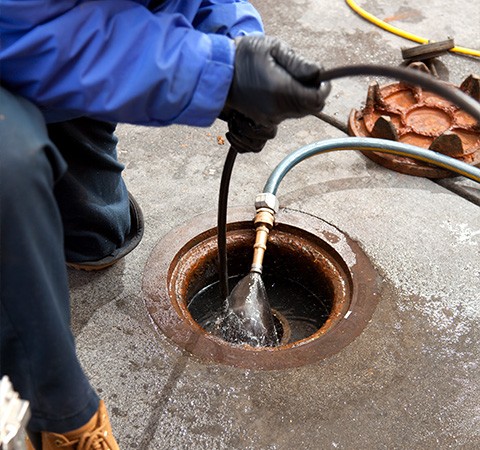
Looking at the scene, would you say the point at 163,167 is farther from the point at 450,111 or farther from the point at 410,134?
the point at 450,111

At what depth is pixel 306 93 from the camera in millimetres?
1171

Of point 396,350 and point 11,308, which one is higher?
point 11,308

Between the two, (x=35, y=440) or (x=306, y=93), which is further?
(x=35, y=440)

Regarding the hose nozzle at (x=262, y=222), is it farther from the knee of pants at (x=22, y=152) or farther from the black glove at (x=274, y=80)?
the knee of pants at (x=22, y=152)

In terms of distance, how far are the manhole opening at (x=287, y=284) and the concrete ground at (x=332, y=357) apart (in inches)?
5.4

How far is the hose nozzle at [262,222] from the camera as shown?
1985 millimetres

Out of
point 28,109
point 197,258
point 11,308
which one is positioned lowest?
point 197,258

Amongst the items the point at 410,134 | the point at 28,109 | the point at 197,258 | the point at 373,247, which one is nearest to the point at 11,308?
the point at 28,109

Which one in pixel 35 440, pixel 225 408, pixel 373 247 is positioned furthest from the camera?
pixel 373 247

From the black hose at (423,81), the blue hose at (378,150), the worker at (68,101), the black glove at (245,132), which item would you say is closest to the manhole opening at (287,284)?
the blue hose at (378,150)

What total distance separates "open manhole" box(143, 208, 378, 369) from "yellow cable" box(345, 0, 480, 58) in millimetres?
1403

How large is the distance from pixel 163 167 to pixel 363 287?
0.89 m

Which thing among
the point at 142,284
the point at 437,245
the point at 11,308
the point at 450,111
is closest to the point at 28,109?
the point at 11,308

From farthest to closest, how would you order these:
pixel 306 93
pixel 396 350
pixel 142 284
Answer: pixel 142 284 → pixel 396 350 → pixel 306 93
